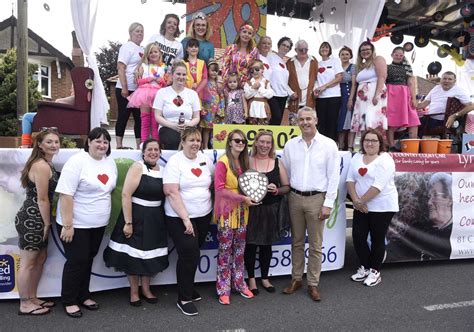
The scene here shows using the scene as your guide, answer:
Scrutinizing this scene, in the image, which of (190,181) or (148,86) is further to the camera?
(148,86)

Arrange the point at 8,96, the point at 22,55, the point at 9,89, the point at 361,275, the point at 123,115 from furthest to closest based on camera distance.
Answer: the point at 9,89 → the point at 8,96 → the point at 22,55 → the point at 123,115 → the point at 361,275

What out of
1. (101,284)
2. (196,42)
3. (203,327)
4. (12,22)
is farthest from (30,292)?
(12,22)

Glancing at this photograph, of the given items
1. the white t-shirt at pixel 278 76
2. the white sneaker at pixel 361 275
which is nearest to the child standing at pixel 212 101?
the white t-shirt at pixel 278 76

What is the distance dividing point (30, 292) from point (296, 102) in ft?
12.8

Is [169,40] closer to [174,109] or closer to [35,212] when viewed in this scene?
[174,109]

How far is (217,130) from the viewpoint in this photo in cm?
413

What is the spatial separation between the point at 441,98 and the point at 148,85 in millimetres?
4580

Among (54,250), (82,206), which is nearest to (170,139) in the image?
(82,206)

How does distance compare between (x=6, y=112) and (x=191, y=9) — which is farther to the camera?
(x=6, y=112)

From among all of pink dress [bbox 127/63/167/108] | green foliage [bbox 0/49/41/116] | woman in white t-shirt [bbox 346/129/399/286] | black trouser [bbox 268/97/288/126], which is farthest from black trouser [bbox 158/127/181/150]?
green foliage [bbox 0/49/41/116]

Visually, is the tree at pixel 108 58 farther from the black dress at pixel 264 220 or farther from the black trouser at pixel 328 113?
the black dress at pixel 264 220

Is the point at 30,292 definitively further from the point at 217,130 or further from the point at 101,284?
the point at 217,130

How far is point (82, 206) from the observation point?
3117 millimetres

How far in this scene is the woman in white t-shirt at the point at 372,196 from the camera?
3967 mm
